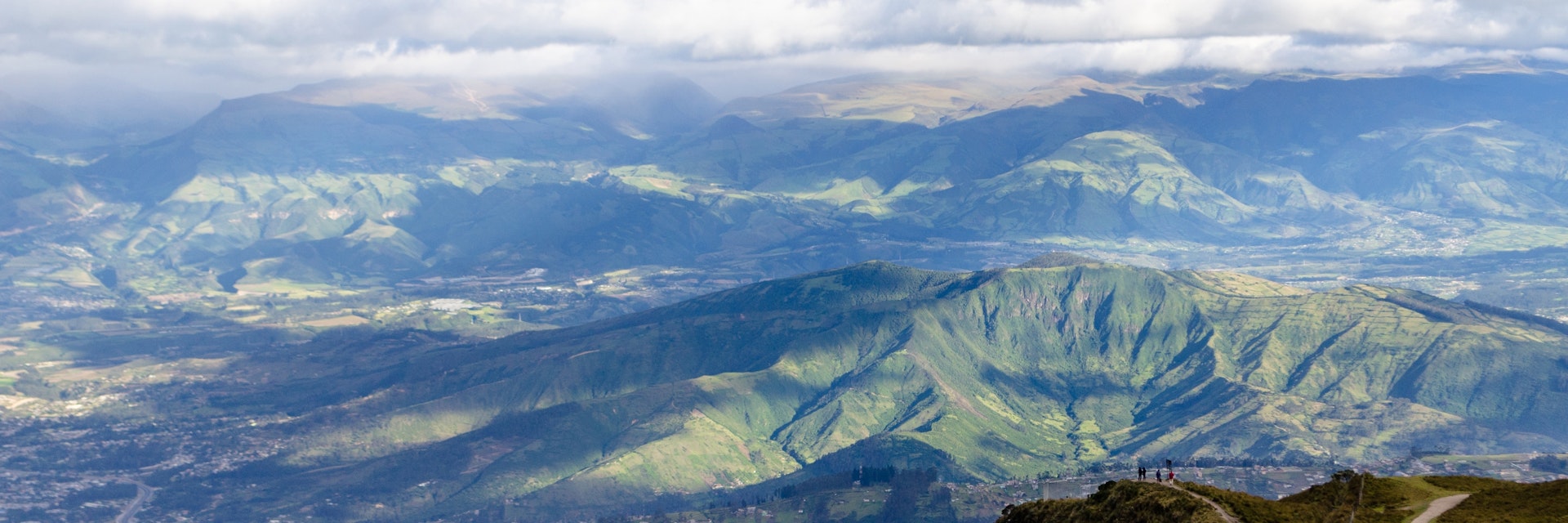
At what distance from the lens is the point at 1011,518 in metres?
115

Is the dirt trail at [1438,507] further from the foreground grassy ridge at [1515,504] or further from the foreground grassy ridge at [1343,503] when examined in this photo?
the foreground grassy ridge at [1515,504]

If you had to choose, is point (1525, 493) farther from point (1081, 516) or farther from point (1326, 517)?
point (1081, 516)

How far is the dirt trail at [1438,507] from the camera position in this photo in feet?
308

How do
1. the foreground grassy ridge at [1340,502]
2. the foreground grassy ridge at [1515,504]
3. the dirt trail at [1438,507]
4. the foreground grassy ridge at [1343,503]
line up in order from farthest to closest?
1. the dirt trail at [1438,507]
2. the foreground grassy ridge at [1340,502]
3. the foreground grassy ridge at [1343,503]
4. the foreground grassy ridge at [1515,504]

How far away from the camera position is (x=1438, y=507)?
3844 inches

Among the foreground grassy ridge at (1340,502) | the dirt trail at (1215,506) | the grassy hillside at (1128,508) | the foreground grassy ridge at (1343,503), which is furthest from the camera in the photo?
the foreground grassy ridge at (1340,502)

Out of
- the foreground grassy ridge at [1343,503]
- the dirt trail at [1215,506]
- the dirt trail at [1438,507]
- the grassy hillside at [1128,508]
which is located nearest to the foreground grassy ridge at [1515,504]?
the foreground grassy ridge at [1343,503]

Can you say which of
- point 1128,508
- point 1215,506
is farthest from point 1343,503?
point 1128,508

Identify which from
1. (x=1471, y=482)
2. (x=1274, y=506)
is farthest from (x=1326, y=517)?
(x=1471, y=482)

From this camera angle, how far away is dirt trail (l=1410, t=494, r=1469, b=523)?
9382 centimetres

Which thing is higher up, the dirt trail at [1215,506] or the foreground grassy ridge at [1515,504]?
the dirt trail at [1215,506]

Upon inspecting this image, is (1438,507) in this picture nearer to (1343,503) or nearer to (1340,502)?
(1343,503)

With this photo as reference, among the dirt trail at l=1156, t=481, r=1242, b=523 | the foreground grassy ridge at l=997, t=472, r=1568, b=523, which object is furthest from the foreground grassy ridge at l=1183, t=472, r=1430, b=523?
the dirt trail at l=1156, t=481, r=1242, b=523

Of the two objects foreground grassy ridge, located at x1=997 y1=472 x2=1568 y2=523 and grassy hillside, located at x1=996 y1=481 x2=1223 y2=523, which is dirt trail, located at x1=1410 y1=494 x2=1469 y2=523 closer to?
foreground grassy ridge, located at x1=997 y1=472 x2=1568 y2=523
